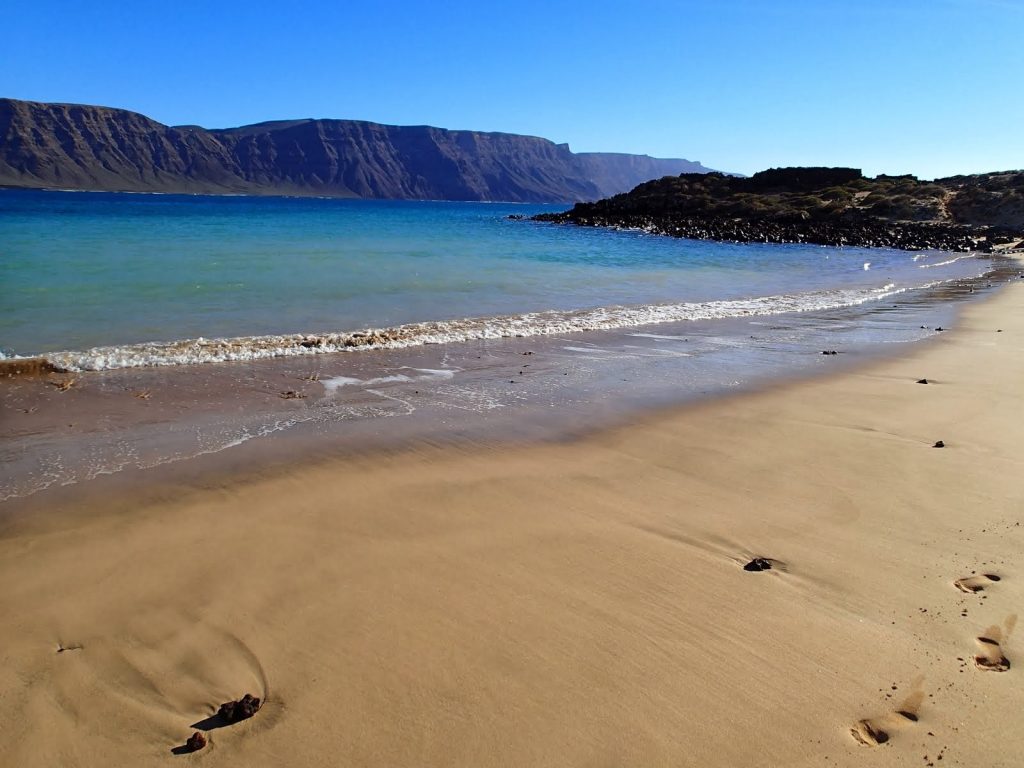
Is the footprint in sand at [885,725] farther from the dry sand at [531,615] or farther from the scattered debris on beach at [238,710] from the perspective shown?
the scattered debris on beach at [238,710]

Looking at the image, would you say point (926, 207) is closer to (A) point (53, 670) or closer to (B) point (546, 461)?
(B) point (546, 461)

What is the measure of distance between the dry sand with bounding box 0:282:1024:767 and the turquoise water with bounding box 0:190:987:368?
5768 mm

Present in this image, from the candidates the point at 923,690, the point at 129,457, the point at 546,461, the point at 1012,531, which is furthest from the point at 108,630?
the point at 1012,531

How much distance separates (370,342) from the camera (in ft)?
35.2

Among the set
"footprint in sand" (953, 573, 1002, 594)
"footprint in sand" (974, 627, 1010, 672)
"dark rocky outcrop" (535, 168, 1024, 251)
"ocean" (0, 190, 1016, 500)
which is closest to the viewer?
"footprint in sand" (974, 627, 1010, 672)

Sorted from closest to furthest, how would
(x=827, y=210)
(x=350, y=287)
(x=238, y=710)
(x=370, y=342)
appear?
(x=238, y=710)
(x=370, y=342)
(x=350, y=287)
(x=827, y=210)

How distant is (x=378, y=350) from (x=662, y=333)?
17.8 feet

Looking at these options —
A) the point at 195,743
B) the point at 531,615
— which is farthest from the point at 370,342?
the point at 195,743

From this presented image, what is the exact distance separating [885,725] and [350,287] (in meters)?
15.3

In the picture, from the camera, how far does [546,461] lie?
19.1 feet

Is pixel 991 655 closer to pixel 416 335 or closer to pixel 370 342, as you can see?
pixel 370 342

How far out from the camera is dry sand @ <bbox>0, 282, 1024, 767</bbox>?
2.72 metres

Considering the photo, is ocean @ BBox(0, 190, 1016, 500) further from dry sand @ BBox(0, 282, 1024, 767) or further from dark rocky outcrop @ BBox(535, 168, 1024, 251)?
dark rocky outcrop @ BBox(535, 168, 1024, 251)

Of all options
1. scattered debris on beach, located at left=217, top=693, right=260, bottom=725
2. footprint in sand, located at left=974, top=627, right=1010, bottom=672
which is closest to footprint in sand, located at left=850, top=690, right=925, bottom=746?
footprint in sand, located at left=974, top=627, right=1010, bottom=672
